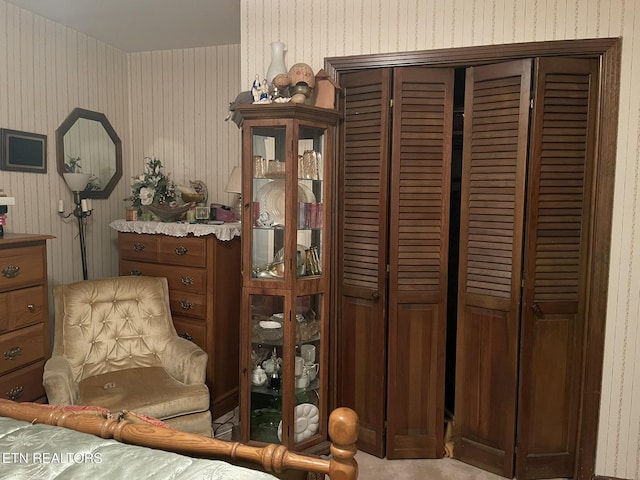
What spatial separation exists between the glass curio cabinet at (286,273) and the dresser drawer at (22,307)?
1081 millimetres

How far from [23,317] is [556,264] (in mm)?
2702

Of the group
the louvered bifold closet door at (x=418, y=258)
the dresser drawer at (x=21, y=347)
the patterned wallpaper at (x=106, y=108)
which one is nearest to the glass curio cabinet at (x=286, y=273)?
the louvered bifold closet door at (x=418, y=258)

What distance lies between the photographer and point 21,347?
2404 millimetres

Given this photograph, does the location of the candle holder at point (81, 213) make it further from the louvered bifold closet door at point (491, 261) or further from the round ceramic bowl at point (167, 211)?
the louvered bifold closet door at point (491, 261)

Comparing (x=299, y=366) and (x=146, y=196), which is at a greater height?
(x=146, y=196)

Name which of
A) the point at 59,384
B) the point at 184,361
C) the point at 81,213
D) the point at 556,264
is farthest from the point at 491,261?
the point at 81,213

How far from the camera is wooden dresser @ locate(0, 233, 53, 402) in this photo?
91.1 inches

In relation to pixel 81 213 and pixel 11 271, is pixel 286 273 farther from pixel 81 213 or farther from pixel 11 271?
pixel 81 213

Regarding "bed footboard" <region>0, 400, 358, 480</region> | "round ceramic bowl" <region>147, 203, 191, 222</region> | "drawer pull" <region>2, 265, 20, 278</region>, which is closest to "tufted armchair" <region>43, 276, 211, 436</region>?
"drawer pull" <region>2, 265, 20, 278</region>

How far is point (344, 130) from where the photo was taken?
2562 mm

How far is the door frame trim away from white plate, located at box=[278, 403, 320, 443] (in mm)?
1344

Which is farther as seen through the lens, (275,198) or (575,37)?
(275,198)

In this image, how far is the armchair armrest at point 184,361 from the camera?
259 centimetres

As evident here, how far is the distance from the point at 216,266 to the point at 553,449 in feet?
7.05
